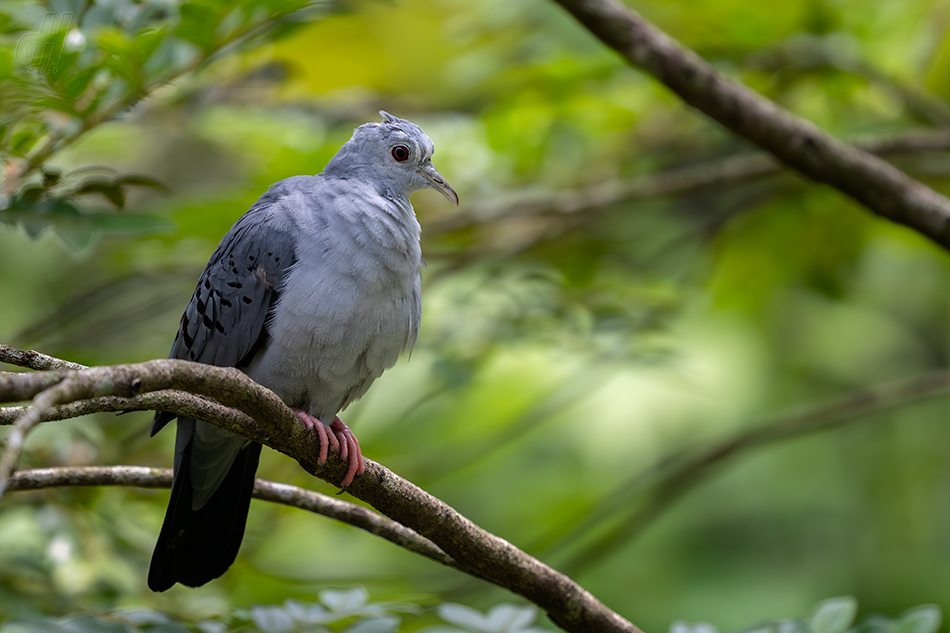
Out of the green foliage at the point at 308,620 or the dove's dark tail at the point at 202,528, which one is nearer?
the green foliage at the point at 308,620

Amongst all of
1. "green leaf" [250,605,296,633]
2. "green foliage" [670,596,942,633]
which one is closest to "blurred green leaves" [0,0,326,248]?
"green leaf" [250,605,296,633]

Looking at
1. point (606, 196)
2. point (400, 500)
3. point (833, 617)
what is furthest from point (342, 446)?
point (606, 196)

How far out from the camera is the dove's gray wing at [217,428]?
2.72 metres

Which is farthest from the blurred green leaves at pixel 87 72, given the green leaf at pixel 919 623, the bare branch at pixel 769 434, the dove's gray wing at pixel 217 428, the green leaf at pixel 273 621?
the bare branch at pixel 769 434

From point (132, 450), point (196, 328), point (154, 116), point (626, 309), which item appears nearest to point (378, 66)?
point (154, 116)

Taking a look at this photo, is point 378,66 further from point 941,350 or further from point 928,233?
point 941,350

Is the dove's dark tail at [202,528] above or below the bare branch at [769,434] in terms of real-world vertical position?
below

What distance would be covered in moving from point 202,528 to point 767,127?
2.57 m

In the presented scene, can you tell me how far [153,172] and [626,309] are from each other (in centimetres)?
441

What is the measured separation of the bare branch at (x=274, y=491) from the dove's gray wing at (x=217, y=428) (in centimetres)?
17

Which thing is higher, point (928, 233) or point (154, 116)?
point (154, 116)

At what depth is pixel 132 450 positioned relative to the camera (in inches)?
166

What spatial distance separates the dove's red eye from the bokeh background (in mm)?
590

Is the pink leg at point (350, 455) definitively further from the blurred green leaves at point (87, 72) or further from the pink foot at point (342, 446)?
the blurred green leaves at point (87, 72)
